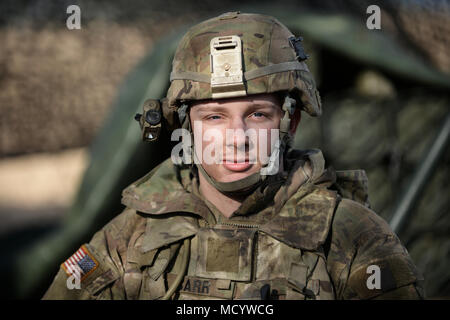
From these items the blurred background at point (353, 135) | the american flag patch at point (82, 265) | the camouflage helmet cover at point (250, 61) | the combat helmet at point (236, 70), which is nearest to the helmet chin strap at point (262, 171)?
the combat helmet at point (236, 70)

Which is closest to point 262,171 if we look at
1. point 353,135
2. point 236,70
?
point 236,70

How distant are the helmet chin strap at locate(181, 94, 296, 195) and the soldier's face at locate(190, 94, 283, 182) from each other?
0.03 m

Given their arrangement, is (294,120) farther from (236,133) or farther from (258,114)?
(236,133)

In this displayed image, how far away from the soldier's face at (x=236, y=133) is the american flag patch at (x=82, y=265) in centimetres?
82

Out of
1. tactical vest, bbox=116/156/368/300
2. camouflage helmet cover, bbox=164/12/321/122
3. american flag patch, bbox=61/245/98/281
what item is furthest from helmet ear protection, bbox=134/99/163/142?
american flag patch, bbox=61/245/98/281

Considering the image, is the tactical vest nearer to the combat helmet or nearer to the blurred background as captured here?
the combat helmet

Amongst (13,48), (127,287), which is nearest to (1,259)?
(127,287)

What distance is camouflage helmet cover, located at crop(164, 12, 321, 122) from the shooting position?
132 inches

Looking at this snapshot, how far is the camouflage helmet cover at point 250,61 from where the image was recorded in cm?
335

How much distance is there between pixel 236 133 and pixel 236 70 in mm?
319

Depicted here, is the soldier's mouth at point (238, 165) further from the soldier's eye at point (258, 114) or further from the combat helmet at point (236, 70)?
the soldier's eye at point (258, 114)

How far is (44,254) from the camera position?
629 centimetres
